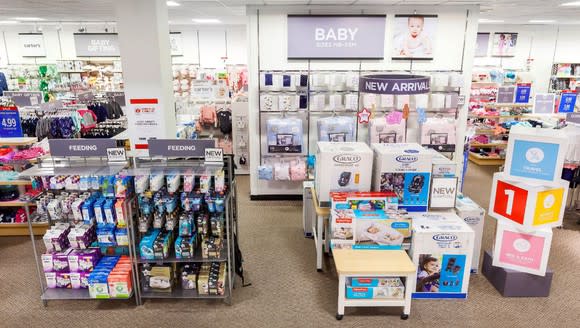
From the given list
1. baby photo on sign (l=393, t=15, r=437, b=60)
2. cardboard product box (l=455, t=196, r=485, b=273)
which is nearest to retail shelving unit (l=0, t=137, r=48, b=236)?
cardboard product box (l=455, t=196, r=485, b=273)

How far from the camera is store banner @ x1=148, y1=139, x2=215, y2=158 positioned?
3.69 metres

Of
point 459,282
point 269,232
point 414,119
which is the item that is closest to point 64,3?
point 269,232

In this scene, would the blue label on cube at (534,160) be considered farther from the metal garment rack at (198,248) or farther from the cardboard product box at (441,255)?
the metal garment rack at (198,248)

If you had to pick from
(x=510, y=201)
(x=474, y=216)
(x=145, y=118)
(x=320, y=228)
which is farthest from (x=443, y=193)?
(x=145, y=118)

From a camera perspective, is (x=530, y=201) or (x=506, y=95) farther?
(x=506, y=95)

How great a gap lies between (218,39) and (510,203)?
11215 mm

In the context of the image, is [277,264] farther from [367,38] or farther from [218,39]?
[218,39]

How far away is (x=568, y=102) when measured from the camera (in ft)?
29.3

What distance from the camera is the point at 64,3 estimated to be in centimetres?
667

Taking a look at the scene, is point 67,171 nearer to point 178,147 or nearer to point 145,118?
point 178,147

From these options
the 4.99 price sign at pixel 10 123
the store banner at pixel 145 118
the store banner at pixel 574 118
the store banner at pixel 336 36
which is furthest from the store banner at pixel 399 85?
the 4.99 price sign at pixel 10 123

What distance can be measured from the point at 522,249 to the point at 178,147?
3.47 metres

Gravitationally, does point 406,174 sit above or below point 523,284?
above

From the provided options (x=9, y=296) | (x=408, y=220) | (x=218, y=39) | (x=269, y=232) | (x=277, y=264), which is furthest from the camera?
Result: (x=218, y=39)
